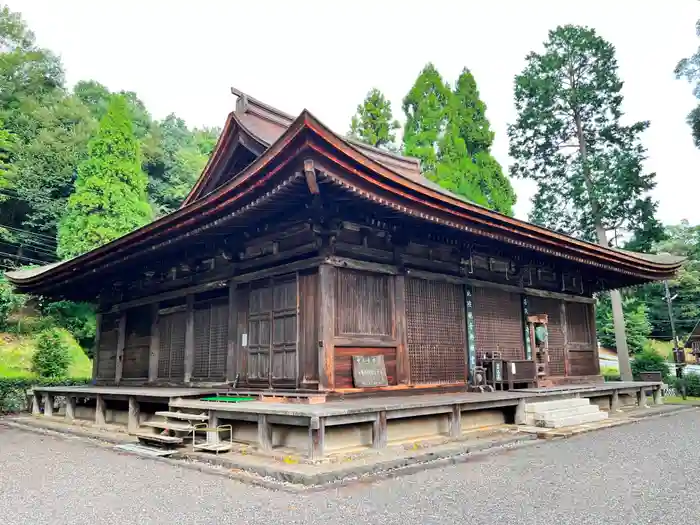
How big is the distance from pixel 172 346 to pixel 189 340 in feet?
3.13

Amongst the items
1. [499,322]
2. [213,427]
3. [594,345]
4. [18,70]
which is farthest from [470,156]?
[18,70]

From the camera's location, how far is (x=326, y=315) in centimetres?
789

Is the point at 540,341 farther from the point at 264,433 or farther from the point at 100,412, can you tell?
the point at 100,412

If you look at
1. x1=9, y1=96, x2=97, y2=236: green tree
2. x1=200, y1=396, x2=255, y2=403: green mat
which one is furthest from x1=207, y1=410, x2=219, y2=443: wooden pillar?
x1=9, y1=96, x2=97, y2=236: green tree

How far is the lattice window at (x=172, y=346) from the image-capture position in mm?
11305

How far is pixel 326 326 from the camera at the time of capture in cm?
785

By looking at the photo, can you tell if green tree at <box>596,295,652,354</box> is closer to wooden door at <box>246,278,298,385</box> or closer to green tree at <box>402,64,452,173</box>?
green tree at <box>402,64,452,173</box>

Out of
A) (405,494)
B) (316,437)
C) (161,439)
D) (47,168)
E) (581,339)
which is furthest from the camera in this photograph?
(47,168)

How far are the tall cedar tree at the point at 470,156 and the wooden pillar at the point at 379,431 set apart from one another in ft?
64.4

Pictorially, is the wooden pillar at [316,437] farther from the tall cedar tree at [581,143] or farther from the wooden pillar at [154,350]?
the tall cedar tree at [581,143]

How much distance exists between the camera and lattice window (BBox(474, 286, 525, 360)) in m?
10.6

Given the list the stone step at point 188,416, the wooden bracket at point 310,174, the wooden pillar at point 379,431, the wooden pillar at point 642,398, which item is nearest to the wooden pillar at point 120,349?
the stone step at point 188,416

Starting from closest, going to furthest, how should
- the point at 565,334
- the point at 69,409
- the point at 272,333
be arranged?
the point at 272,333 < the point at 69,409 < the point at 565,334

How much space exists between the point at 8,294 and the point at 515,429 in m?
22.1
